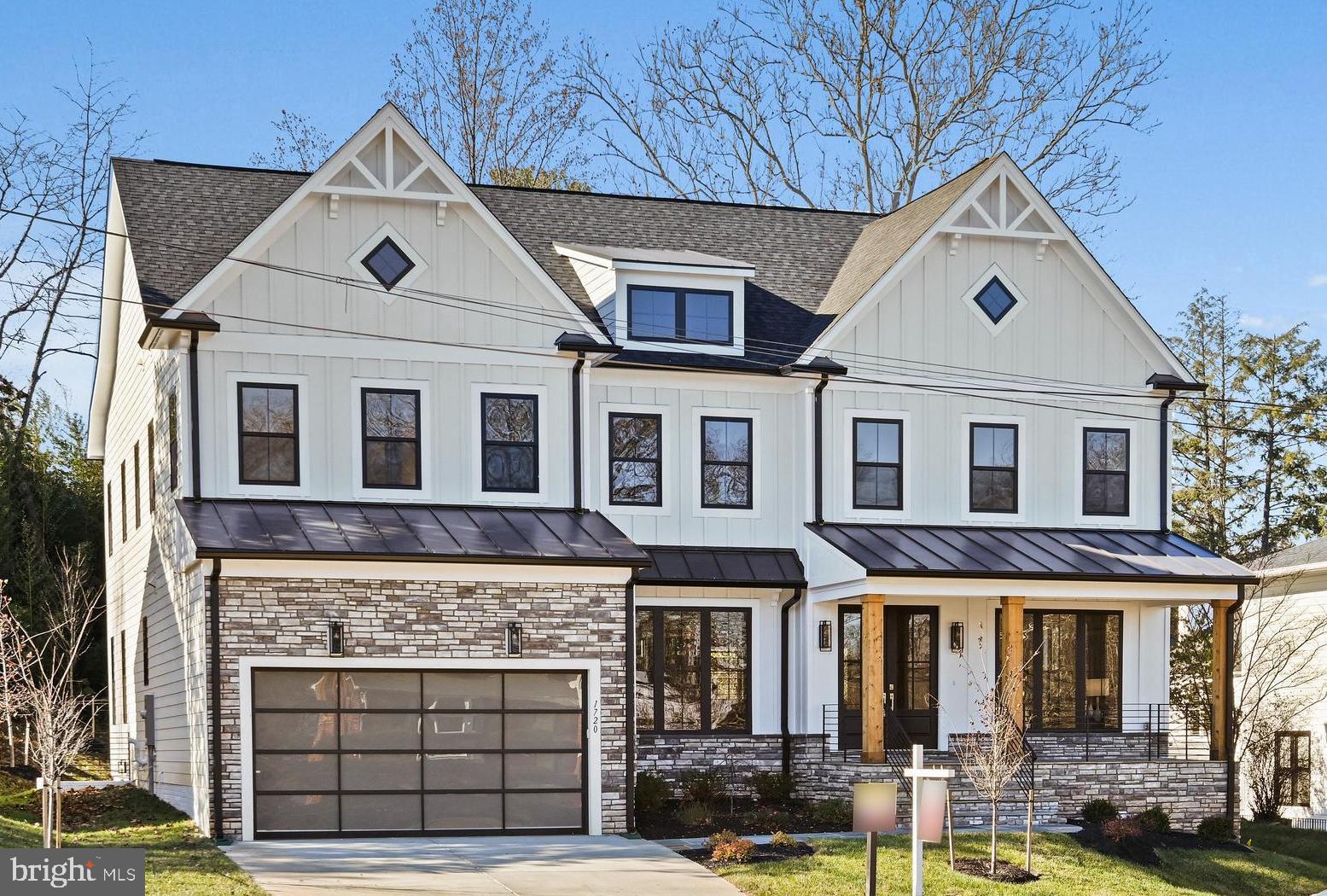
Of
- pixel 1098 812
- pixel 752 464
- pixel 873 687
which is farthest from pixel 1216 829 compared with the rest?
pixel 752 464

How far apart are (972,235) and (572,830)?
11.3 metres

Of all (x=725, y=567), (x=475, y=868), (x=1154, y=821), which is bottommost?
(x=1154, y=821)

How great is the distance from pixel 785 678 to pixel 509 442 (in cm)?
564

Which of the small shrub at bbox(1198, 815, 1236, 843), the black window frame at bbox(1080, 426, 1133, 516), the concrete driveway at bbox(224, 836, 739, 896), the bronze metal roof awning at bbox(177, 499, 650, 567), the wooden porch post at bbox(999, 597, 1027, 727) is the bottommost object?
the small shrub at bbox(1198, 815, 1236, 843)

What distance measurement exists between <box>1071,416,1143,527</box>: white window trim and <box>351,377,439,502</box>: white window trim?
10.5m

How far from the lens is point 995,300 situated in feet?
82.8

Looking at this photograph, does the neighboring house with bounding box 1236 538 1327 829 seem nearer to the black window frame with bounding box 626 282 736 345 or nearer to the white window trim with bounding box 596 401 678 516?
the black window frame with bounding box 626 282 736 345

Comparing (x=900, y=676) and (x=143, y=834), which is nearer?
(x=143, y=834)

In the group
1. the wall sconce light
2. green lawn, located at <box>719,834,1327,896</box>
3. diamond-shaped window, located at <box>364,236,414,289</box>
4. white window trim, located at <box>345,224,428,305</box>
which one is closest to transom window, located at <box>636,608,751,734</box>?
green lawn, located at <box>719,834,1327,896</box>

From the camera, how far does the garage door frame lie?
63.4ft

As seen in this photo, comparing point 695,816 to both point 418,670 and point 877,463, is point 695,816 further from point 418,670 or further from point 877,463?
point 877,463

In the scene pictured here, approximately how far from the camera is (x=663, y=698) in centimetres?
2370

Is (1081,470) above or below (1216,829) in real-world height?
above

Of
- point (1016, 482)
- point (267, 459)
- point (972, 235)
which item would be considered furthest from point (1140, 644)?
point (267, 459)
